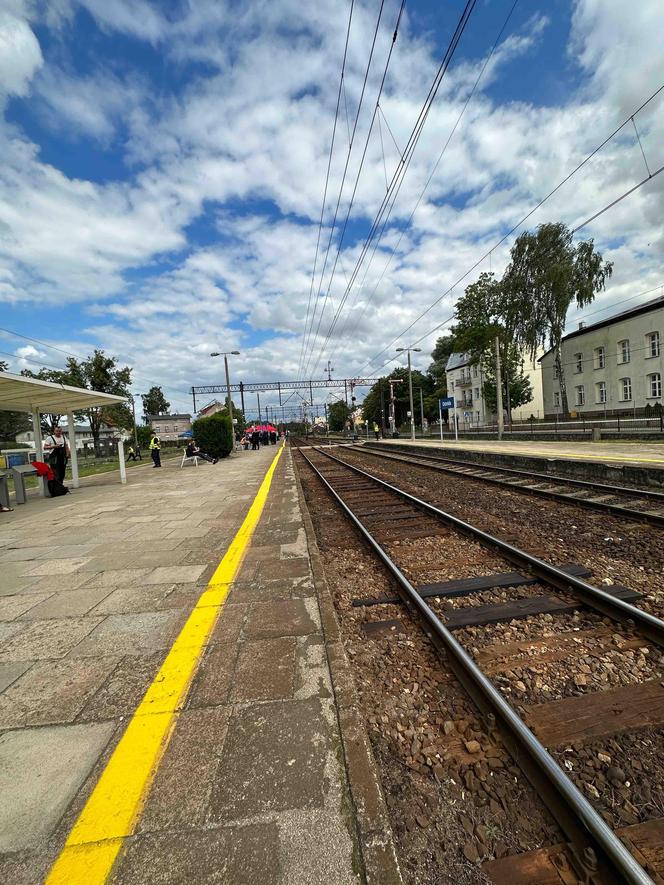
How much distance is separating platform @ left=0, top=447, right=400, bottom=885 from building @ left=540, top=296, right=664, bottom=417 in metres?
37.8

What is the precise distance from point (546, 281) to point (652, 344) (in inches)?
387

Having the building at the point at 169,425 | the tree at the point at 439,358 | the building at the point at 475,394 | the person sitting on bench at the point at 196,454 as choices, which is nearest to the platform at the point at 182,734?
the person sitting on bench at the point at 196,454

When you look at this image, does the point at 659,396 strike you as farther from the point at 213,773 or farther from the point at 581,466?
the point at 213,773

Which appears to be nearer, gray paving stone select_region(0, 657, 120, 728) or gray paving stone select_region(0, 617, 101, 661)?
gray paving stone select_region(0, 657, 120, 728)

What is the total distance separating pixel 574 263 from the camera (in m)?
32.4

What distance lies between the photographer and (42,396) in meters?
10.8

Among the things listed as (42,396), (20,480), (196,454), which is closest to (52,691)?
(20,480)

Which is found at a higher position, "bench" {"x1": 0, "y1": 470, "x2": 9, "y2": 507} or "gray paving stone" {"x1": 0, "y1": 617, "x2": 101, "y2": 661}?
"bench" {"x1": 0, "y1": 470, "x2": 9, "y2": 507}

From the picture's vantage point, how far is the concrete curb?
1.30m

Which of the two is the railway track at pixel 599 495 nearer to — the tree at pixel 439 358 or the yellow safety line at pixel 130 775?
the yellow safety line at pixel 130 775

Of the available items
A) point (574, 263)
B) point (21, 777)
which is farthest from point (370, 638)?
point (574, 263)

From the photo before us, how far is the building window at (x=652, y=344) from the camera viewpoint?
32.5 m

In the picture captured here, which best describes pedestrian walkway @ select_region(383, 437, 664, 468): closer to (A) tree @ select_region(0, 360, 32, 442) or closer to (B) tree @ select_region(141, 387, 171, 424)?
(A) tree @ select_region(0, 360, 32, 442)

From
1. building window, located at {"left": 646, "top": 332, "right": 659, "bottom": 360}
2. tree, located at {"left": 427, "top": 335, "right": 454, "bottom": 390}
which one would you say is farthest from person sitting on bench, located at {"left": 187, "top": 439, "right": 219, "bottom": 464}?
tree, located at {"left": 427, "top": 335, "right": 454, "bottom": 390}
